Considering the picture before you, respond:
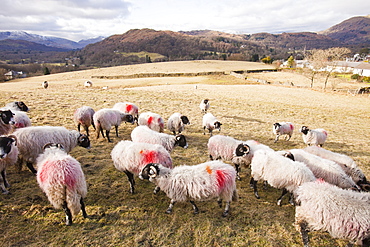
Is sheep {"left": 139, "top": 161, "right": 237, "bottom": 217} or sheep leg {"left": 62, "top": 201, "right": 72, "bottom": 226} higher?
sheep {"left": 139, "top": 161, "right": 237, "bottom": 217}

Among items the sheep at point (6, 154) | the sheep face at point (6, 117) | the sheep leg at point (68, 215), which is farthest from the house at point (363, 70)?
the sheep at point (6, 154)

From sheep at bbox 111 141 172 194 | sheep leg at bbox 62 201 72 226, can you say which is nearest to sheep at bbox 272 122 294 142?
sheep at bbox 111 141 172 194

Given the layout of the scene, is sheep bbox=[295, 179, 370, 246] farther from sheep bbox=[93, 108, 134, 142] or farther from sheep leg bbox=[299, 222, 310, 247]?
sheep bbox=[93, 108, 134, 142]

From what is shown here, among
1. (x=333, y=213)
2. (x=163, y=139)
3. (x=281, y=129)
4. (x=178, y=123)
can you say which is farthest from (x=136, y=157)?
(x=281, y=129)

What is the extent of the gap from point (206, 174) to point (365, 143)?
39.4 feet

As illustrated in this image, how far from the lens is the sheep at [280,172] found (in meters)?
5.54

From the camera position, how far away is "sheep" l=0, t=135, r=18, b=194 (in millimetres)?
5221

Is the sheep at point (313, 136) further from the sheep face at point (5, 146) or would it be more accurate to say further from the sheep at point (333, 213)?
the sheep face at point (5, 146)

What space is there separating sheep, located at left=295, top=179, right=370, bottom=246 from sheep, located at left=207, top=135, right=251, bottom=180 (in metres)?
2.26

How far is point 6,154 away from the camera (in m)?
5.25

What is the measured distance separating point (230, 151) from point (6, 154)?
6829 mm

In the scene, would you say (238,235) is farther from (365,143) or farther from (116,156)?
(365,143)

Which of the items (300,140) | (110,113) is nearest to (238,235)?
(110,113)

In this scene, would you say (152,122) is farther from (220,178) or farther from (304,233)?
(304,233)
